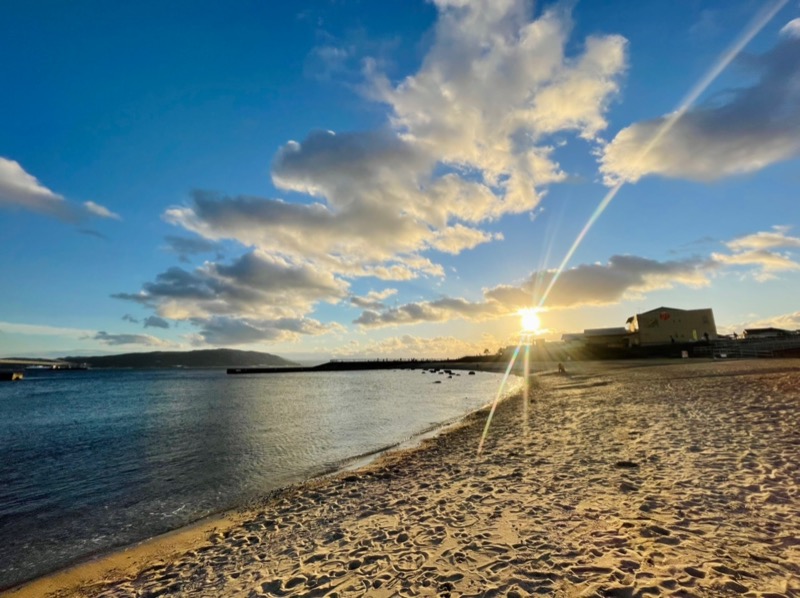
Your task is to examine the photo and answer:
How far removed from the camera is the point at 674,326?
8031 cm

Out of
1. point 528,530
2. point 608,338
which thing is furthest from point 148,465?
point 608,338

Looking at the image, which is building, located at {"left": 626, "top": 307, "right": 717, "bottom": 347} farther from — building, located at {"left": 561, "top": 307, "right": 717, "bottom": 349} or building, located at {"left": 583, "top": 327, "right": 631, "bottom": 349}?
building, located at {"left": 583, "top": 327, "right": 631, "bottom": 349}

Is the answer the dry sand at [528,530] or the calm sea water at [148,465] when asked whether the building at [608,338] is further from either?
the dry sand at [528,530]

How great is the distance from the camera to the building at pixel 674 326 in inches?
3105

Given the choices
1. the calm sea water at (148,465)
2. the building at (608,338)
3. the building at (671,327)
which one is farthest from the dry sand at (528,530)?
the building at (608,338)

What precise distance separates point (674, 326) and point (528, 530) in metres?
91.3

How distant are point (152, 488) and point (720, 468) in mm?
17934

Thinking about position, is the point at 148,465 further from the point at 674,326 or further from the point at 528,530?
the point at 674,326

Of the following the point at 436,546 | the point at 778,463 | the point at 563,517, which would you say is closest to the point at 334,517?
the point at 436,546

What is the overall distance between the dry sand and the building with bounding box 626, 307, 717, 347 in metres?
79.3

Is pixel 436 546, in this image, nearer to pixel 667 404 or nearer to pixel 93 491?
pixel 93 491

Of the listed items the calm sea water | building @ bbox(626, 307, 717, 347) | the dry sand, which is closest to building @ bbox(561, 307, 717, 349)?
building @ bbox(626, 307, 717, 347)

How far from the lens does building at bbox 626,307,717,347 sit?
78.9 m

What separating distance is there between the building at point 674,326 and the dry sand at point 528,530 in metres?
79.3
